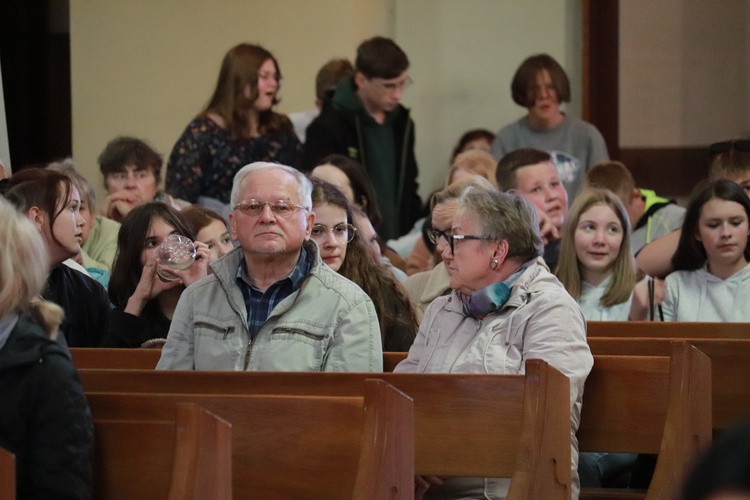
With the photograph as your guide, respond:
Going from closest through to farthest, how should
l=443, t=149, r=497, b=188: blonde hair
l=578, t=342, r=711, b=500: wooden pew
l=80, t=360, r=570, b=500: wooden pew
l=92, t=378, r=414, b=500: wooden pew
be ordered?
l=92, t=378, r=414, b=500: wooden pew → l=80, t=360, r=570, b=500: wooden pew → l=578, t=342, r=711, b=500: wooden pew → l=443, t=149, r=497, b=188: blonde hair

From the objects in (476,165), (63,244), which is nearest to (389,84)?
(476,165)

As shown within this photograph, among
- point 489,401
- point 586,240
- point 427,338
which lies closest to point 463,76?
point 586,240

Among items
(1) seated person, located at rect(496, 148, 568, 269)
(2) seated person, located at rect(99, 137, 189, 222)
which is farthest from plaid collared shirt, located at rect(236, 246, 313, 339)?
(2) seated person, located at rect(99, 137, 189, 222)

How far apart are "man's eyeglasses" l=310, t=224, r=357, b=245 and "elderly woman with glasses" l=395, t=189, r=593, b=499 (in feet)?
2.35

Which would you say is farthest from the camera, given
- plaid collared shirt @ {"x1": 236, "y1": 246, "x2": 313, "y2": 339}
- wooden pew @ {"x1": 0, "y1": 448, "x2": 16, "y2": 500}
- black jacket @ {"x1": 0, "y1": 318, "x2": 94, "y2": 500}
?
plaid collared shirt @ {"x1": 236, "y1": 246, "x2": 313, "y2": 339}

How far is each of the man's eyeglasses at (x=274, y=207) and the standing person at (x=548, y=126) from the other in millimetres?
3827

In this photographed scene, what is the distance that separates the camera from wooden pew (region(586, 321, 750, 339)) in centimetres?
445

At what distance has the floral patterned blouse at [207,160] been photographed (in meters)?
6.77

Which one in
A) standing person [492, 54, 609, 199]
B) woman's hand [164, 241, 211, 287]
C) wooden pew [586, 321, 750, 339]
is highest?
standing person [492, 54, 609, 199]

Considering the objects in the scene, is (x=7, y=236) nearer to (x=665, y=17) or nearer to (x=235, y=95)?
(x=235, y=95)

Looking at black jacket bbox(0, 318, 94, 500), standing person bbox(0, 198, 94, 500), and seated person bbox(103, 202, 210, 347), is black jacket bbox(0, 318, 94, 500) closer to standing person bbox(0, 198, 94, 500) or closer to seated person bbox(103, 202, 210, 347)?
standing person bbox(0, 198, 94, 500)

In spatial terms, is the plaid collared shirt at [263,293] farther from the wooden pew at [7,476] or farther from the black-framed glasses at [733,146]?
the black-framed glasses at [733,146]

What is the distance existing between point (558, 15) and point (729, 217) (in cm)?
425

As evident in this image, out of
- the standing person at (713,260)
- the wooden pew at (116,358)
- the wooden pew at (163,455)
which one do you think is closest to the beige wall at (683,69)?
the standing person at (713,260)
